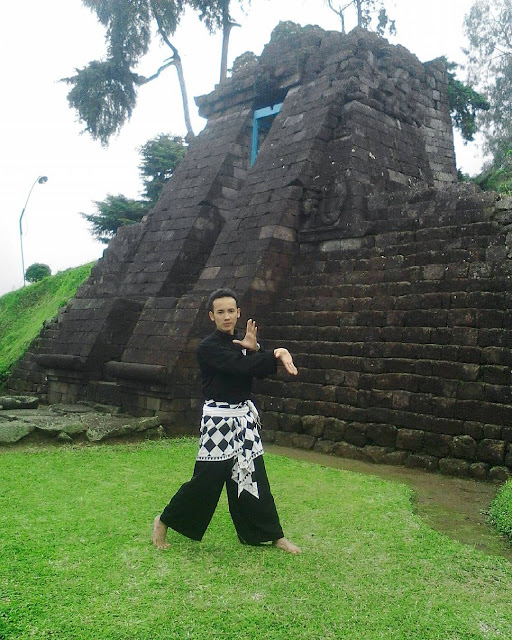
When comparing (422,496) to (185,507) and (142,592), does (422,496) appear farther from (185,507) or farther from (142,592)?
(142,592)

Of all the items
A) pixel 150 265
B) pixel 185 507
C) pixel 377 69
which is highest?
pixel 377 69

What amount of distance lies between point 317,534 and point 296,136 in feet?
23.9

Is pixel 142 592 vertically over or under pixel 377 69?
under

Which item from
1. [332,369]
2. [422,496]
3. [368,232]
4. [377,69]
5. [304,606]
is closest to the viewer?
[304,606]

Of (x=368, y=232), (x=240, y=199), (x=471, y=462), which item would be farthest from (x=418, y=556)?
(x=240, y=199)

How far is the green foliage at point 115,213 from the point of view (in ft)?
66.5

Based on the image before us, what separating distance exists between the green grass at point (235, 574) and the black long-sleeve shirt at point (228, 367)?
0.95 meters

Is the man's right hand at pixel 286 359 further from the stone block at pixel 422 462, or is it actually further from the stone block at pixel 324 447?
the stone block at pixel 324 447

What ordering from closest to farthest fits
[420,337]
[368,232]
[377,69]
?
[420,337], [368,232], [377,69]

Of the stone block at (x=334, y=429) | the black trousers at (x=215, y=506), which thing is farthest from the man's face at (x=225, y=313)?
the stone block at (x=334, y=429)

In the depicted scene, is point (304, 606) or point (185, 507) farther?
point (185, 507)

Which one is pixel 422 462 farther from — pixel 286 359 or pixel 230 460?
pixel 286 359

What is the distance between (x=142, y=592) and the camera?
10.1 ft

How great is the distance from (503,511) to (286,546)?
6.10 ft
